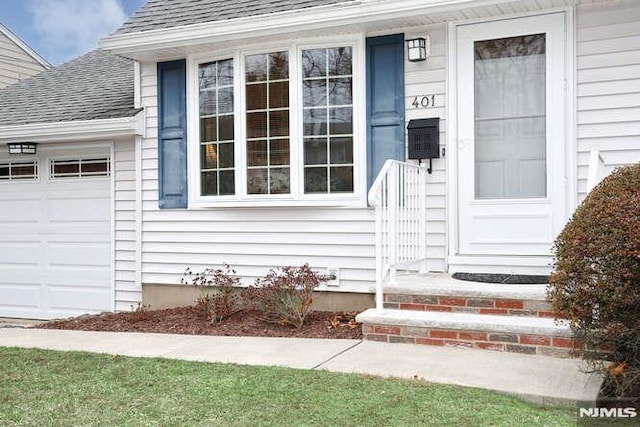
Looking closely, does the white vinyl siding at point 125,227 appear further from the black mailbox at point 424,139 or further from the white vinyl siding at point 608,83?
the white vinyl siding at point 608,83

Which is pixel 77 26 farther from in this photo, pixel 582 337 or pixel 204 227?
pixel 582 337

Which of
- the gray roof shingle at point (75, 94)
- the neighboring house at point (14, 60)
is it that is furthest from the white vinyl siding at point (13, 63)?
the gray roof shingle at point (75, 94)

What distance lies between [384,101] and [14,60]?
9.30m

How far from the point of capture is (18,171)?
8.52 metres

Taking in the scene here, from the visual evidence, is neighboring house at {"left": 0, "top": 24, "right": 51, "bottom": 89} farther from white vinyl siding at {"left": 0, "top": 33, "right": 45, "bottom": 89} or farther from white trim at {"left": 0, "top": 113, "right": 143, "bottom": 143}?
white trim at {"left": 0, "top": 113, "right": 143, "bottom": 143}

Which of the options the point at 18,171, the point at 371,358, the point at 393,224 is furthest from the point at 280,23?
the point at 18,171

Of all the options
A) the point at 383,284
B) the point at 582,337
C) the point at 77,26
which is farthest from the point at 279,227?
the point at 77,26

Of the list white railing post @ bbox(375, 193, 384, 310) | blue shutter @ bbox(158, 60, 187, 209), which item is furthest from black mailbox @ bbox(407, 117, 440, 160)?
blue shutter @ bbox(158, 60, 187, 209)

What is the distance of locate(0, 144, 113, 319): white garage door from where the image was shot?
7.91 meters

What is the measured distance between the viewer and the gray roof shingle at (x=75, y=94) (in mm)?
7980

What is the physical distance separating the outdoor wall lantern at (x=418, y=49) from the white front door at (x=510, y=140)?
296 mm

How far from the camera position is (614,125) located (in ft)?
17.9

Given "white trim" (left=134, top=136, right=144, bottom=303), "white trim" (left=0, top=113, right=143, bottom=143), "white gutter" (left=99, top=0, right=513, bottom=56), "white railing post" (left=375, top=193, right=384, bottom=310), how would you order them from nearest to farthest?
1. "white railing post" (left=375, top=193, right=384, bottom=310)
2. "white gutter" (left=99, top=0, right=513, bottom=56)
3. "white trim" (left=0, top=113, right=143, bottom=143)
4. "white trim" (left=134, top=136, right=144, bottom=303)

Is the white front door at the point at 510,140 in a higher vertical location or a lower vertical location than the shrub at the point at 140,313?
higher
